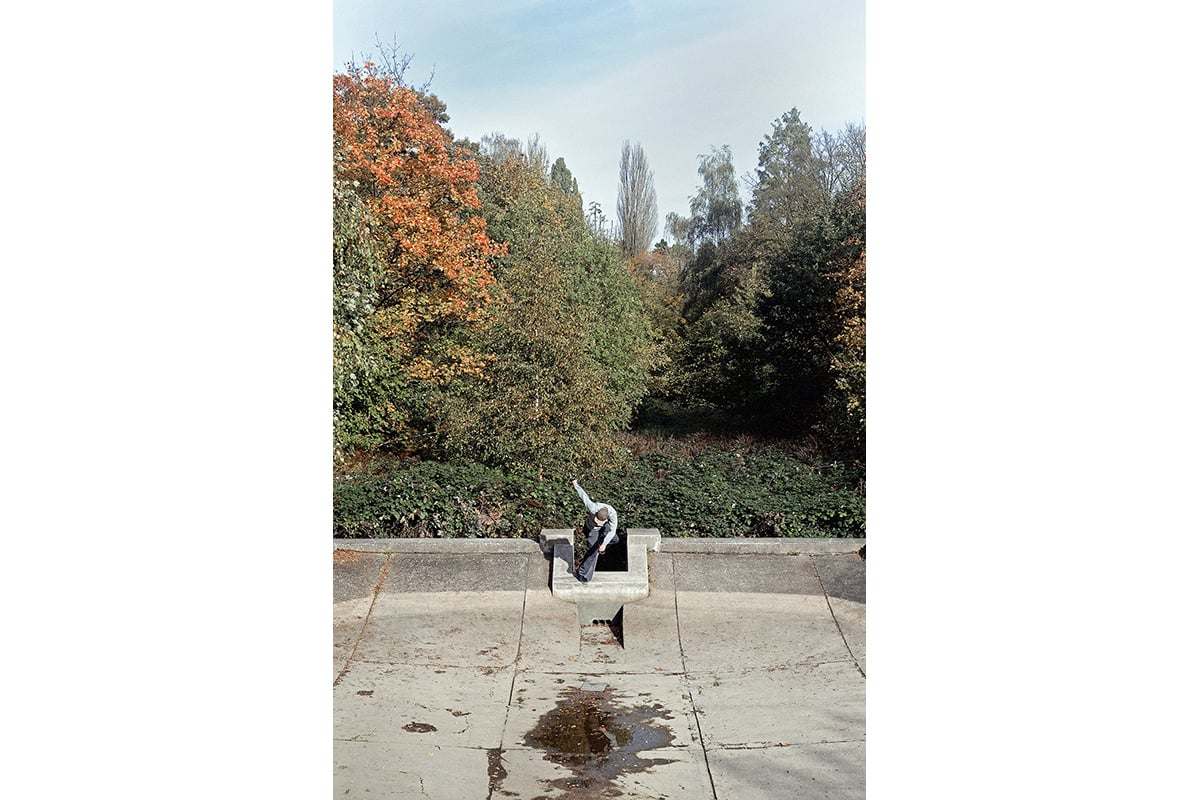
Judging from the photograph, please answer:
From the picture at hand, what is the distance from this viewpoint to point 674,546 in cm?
519

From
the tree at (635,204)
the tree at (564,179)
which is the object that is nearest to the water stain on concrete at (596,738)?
the tree at (564,179)

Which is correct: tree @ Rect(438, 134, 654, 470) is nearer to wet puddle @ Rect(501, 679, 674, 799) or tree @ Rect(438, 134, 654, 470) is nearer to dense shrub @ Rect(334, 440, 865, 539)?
dense shrub @ Rect(334, 440, 865, 539)

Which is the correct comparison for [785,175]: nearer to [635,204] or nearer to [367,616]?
[635,204]

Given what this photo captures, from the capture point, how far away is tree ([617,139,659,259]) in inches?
519

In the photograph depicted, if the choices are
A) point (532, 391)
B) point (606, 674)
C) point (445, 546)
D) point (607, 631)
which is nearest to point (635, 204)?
point (532, 391)

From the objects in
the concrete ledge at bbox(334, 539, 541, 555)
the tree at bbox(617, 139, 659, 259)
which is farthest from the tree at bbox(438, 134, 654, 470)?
the tree at bbox(617, 139, 659, 259)

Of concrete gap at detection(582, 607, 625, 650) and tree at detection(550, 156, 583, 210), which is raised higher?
tree at detection(550, 156, 583, 210)

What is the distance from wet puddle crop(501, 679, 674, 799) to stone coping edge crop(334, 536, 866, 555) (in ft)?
3.88

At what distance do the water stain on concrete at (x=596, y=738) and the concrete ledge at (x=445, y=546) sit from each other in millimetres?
1149

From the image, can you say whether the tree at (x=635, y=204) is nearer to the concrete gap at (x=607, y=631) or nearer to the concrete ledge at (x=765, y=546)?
the concrete ledge at (x=765, y=546)
